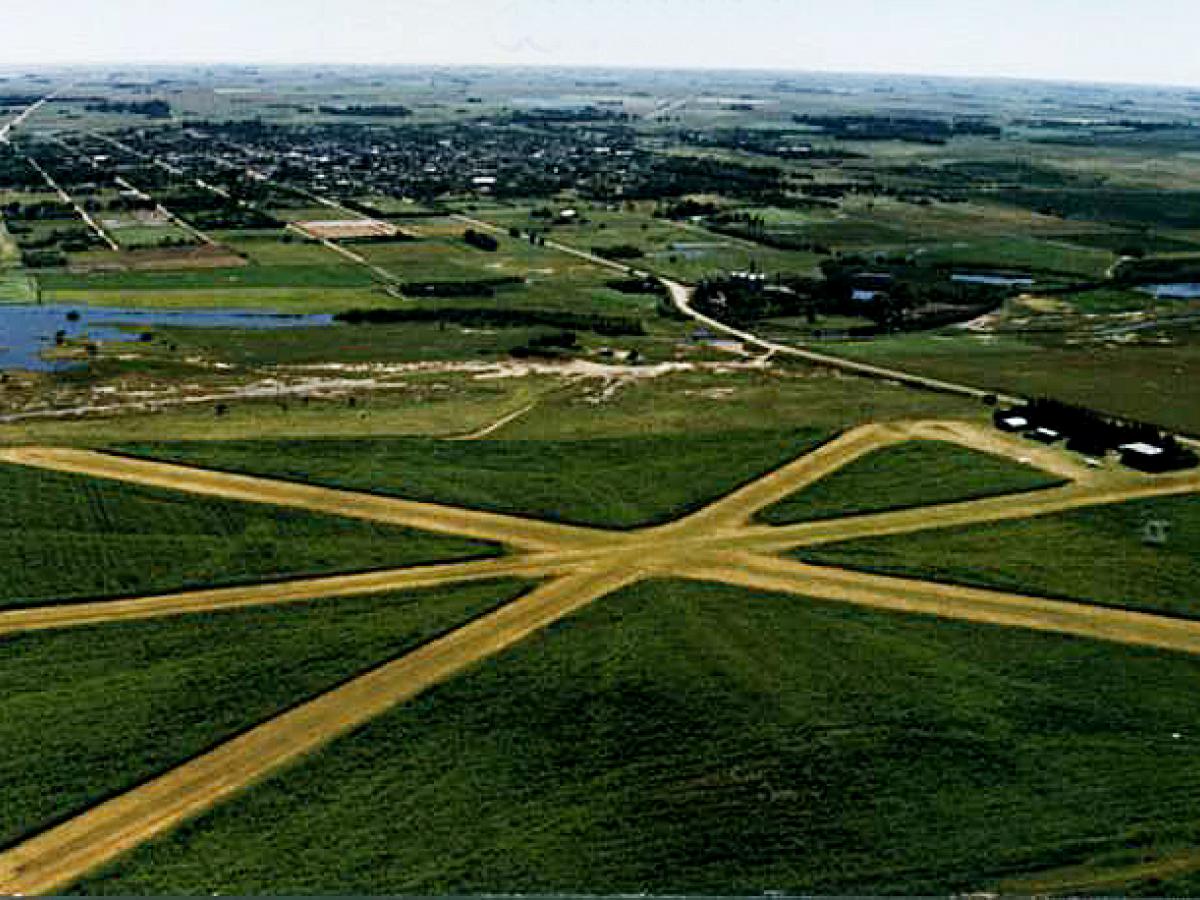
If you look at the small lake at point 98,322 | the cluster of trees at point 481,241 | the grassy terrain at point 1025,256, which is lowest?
the small lake at point 98,322

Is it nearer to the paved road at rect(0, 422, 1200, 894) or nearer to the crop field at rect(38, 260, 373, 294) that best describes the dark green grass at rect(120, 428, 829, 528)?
the paved road at rect(0, 422, 1200, 894)

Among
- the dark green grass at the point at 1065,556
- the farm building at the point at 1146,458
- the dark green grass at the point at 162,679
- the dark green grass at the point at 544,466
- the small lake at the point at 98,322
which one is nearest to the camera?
the dark green grass at the point at 162,679

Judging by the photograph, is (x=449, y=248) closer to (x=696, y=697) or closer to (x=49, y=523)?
(x=49, y=523)

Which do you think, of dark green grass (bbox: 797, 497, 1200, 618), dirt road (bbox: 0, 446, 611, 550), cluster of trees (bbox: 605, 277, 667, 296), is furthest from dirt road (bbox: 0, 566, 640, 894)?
cluster of trees (bbox: 605, 277, 667, 296)

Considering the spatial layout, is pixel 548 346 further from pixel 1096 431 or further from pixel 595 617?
pixel 595 617

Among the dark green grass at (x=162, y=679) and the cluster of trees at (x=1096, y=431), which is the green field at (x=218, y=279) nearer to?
the cluster of trees at (x=1096, y=431)

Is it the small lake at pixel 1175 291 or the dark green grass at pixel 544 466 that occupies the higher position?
the small lake at pixel 1175 291

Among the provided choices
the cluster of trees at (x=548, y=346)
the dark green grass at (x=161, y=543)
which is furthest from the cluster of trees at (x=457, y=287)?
the dark green grass at (x=161, y=543)
